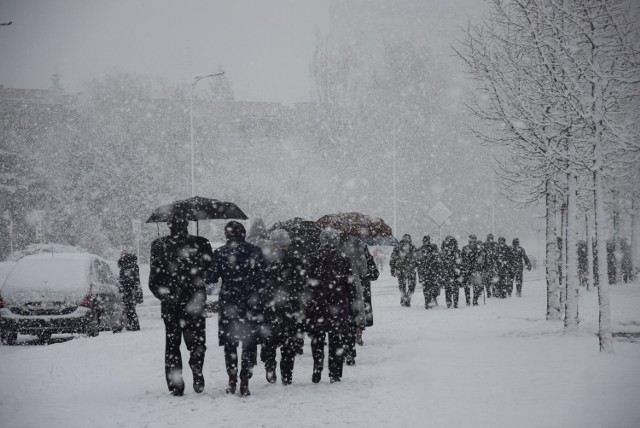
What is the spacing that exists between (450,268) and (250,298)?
11.4 m

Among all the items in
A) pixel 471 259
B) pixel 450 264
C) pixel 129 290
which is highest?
pixel 471 259

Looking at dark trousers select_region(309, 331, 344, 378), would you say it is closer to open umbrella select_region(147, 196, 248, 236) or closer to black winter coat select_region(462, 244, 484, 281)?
open umbrella select_region(147, 196, 248, 236)

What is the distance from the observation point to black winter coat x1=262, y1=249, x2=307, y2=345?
8.27 metres

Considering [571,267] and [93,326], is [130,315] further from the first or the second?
[571,267]

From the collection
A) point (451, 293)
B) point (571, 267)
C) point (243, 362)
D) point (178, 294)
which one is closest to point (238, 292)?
point (178, 294)

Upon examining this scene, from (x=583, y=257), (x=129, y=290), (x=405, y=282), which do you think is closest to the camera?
(x=129, y=290)

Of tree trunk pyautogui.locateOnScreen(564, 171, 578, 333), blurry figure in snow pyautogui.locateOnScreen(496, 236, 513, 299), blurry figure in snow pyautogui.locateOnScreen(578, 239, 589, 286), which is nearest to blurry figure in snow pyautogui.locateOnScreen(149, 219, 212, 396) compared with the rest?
tree trunk pyautogui.locateOnScreen(564, 171, 578, 333)

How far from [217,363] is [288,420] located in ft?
12.1

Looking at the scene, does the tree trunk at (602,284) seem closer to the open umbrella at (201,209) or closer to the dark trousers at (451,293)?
the open umbrella at (201,209)

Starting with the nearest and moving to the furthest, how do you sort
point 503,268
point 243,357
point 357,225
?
point 243,357 < point 357,225 < point 503,268

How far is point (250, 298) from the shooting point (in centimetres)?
788

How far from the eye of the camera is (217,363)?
10.0 meters

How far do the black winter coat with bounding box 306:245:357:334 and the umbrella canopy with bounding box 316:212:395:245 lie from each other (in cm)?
283

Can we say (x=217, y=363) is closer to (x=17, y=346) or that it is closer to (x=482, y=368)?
(x=482, y=368)
